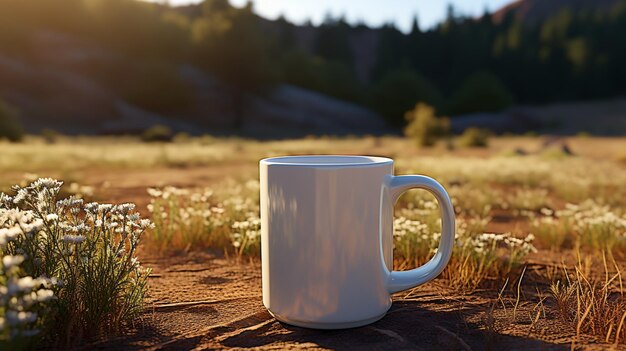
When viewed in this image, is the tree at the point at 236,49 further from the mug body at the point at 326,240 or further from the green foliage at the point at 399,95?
the mug body at the point at 326,240

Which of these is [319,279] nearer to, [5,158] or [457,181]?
[457,181]

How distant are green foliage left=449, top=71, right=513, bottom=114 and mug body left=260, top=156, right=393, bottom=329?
154 feet

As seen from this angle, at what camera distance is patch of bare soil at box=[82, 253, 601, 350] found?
2127mm

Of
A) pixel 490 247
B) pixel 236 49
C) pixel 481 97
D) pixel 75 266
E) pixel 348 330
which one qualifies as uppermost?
pixel 236 49

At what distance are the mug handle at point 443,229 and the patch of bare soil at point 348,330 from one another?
8.5 inches

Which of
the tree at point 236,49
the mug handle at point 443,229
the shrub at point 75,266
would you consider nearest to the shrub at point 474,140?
the mug handle at point 443,229

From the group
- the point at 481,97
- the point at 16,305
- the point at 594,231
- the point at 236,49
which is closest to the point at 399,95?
the point at 481,97

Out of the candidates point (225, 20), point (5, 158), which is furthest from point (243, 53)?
point (5, 158)

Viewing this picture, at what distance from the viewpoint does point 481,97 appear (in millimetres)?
46344

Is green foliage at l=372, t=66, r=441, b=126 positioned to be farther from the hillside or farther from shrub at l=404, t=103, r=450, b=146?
the hillside

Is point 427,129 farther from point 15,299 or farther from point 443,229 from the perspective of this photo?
point 15,299

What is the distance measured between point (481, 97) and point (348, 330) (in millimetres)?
47466

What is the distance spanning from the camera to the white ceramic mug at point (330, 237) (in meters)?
2.11

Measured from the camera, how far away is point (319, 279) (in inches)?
84.5
